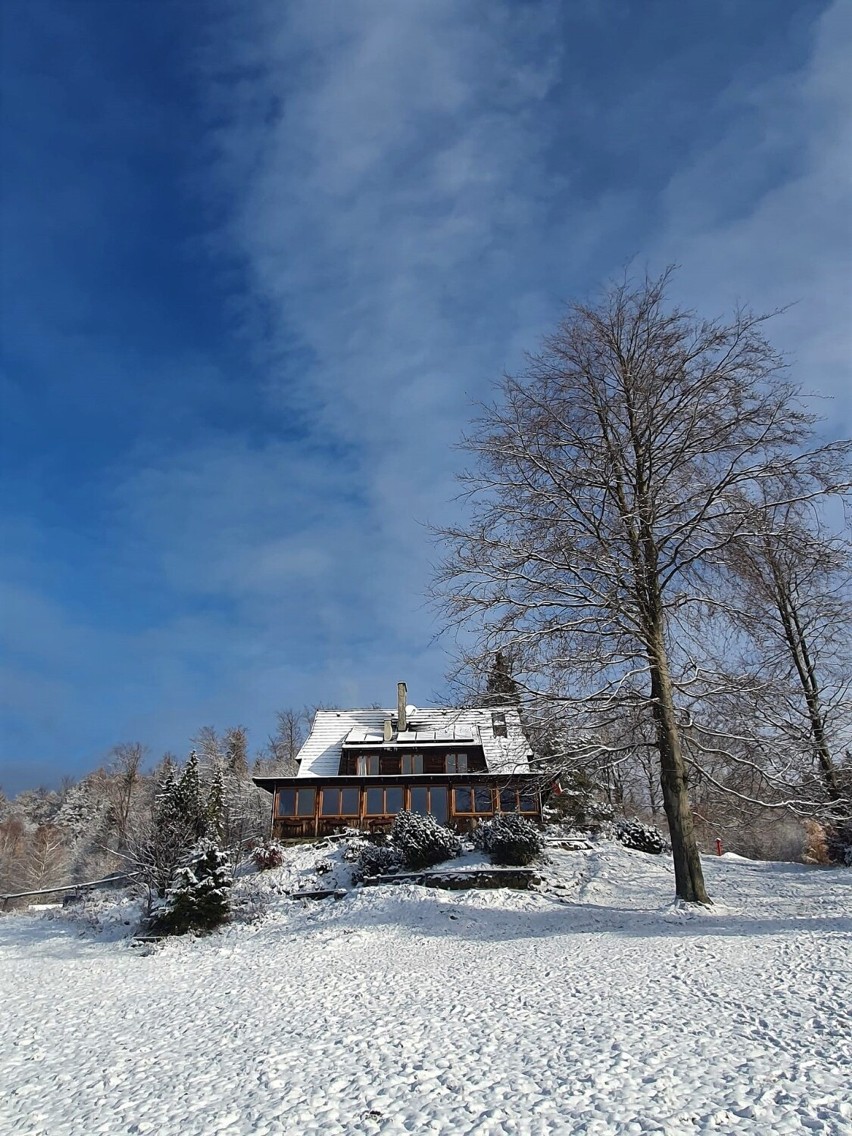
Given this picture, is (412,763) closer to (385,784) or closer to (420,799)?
(385,784)

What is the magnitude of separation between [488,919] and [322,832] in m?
14.5

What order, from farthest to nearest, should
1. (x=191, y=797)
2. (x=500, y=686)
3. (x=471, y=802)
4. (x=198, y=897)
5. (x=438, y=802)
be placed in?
(x=438, y=802) → (x=471, y=802) → (x=191, y=797) → (x=198, y=897) → (x=500, y=686)

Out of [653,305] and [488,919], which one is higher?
[653,305]

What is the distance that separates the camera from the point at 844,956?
807 cm

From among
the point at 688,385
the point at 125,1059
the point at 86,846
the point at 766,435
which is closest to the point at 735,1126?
the point at 125,1059

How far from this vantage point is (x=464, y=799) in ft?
92.8

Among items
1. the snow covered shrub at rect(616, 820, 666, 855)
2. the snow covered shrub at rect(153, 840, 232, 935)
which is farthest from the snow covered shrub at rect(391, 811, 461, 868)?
the snow covered shrub at rect(616, 820, 666, 855)

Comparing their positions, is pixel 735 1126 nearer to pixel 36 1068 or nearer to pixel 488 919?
pixel 36 1068

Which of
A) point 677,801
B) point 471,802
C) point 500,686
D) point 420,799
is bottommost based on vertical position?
point 677,801

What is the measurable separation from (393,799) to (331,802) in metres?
2.48

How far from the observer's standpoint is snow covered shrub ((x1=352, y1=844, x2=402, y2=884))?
19594mm

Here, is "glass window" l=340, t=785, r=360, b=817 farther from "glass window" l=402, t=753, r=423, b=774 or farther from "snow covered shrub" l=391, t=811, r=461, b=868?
"snow covered shrub" l=391, t=811, r=461, b=868

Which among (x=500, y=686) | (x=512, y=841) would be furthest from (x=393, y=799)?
(x=500, y=686)

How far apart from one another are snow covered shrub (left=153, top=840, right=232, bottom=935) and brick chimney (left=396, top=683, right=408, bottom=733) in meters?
15.5
